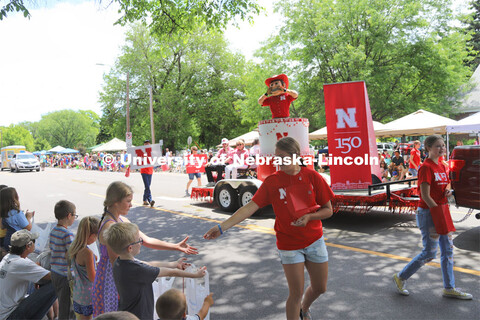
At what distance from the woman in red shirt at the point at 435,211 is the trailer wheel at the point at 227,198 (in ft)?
18.7

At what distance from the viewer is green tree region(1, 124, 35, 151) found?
105375 millimetres

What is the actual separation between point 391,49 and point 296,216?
24.3 meters

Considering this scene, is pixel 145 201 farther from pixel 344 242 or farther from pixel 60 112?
pixel 60 112

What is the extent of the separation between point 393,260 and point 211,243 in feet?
10.2

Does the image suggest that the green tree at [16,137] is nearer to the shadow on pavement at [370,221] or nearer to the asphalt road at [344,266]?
the asphalt road at [344,266]

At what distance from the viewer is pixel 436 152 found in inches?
150

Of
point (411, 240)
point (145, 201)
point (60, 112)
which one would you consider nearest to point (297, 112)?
point (145, 201)

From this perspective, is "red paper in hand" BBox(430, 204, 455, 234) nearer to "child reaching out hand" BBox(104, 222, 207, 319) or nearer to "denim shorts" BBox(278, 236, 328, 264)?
"denim shorts" BBox(278, 236, 328, 264)

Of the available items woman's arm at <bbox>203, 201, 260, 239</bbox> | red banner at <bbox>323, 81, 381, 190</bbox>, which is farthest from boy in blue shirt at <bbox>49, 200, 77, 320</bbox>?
red banner at <bbox>323, 81, 381, 190</bbox>

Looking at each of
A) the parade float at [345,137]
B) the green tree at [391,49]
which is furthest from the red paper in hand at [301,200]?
the green tree at [391,49]

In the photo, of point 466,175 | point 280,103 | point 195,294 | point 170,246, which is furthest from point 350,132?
point 195,294

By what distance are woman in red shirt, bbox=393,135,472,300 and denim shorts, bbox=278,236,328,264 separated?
1551mm

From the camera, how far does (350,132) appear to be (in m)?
7.87

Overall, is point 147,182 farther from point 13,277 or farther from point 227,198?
point 13,277
